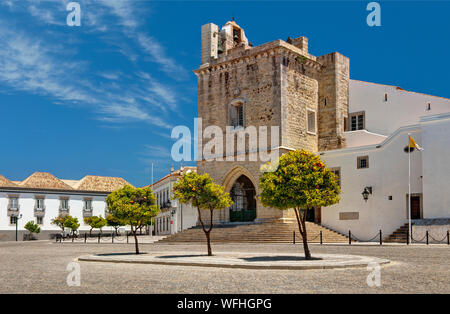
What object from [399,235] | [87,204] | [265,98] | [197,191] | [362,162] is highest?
[265,98]

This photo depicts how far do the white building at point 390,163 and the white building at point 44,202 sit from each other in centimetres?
3569

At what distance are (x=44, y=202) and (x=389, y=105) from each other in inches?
1601

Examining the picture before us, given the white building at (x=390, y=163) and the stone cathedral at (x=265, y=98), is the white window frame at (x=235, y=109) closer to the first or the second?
the stone cathedral at (x=265, y=98)

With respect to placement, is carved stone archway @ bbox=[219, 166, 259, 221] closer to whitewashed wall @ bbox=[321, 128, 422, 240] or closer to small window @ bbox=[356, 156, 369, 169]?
whitewashed wall @ bbox=[321, 128, 422, 240]

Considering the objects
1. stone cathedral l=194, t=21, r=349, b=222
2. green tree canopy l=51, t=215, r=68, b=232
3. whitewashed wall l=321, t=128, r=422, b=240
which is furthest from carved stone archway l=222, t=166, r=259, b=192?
green tree canopy l=51, t=215, r=68, b=232

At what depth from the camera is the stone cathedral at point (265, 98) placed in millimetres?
31875

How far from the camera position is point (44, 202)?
55.5 meters

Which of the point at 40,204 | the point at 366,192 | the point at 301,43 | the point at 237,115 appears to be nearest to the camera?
the point at 366,192

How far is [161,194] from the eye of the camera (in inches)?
2392


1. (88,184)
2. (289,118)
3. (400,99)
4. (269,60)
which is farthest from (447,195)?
(88,184)

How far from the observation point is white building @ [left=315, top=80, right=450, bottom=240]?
Answer: 24.9m

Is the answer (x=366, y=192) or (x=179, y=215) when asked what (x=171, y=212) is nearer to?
(x=179, y=215)

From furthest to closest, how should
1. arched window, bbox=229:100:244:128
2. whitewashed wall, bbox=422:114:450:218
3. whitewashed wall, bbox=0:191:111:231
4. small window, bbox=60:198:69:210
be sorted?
1. small window, bbox=60:198:69:210
2. whitewashed wall, bbox=0:191:111:231
3. arched window, bbox=229:100:244:128
4. whitewashed wall, bbox=422:114:450:218

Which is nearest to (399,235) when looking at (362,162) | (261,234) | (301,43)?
(362,162)
